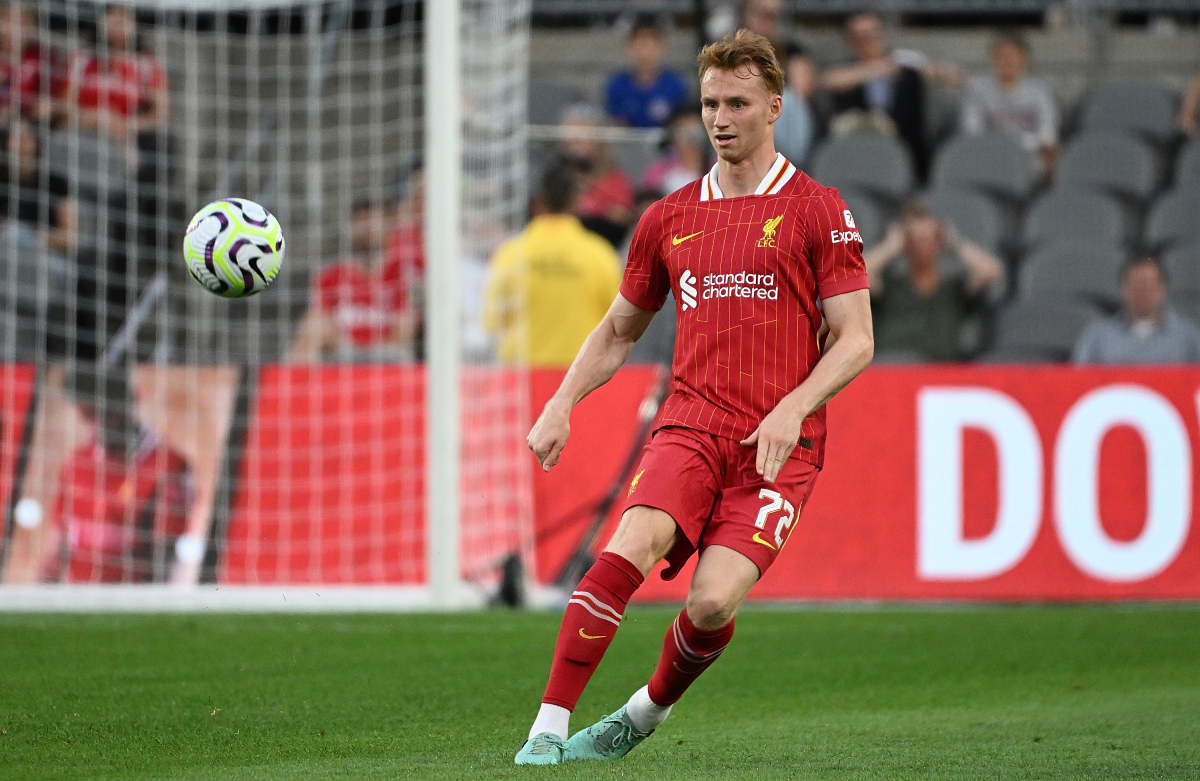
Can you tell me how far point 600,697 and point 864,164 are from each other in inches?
326

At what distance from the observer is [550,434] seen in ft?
15.4

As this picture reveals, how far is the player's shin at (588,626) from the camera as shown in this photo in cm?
445

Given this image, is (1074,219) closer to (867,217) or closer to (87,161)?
(867,217)

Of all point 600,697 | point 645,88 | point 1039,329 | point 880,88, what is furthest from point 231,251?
point 880,88

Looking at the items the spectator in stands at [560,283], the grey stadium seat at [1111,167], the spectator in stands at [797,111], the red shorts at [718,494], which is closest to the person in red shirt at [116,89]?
the spectator in stands at [560,283]

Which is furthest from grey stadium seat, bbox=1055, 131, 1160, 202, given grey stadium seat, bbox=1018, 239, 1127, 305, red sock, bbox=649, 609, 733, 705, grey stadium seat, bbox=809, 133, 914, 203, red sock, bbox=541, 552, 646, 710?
red sock, bbox=541, 552, 646, 710

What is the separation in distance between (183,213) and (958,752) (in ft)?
27.4

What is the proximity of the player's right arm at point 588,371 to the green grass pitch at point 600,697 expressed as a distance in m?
0.93

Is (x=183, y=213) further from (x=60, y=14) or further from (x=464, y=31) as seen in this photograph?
(x=464, y=31)

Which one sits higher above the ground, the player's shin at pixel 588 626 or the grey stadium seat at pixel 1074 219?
the grey stadium seat at pixel 1074 219

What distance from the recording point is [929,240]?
40.4ft

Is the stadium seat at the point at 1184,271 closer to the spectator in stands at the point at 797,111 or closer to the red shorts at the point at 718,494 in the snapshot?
the spectator in stands at the point at 797,111

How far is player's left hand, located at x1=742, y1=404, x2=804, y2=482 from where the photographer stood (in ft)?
14.5

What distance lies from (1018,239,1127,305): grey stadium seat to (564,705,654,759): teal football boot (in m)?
8.95
